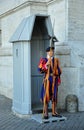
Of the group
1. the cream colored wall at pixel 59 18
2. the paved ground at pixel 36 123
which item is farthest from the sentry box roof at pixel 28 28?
the paved ground at pixel 36 123

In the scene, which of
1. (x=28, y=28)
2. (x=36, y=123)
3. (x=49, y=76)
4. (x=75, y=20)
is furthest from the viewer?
(x=75, y=20)

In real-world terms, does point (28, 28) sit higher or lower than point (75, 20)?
lower

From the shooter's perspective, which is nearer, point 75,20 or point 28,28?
point 28,28

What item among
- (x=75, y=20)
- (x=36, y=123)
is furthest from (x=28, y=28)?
(x=36, y=123)

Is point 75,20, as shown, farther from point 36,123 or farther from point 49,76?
point 36,123

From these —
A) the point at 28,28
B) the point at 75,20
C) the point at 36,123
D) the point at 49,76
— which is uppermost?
the point at 75,20

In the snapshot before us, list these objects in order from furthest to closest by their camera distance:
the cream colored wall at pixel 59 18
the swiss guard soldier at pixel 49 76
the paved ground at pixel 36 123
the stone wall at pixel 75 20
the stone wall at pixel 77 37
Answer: the cream colored wall at pixel 59 18 → the stone wall at pixel 75 20 → the stone wall at pixel 77 37 → the swiss guard soldier at pixel 49 76 → the paved ground at pixel 36 123

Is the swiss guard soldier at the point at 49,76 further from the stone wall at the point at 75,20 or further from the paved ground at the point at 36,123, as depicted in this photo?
the stone wall at the point at 75,20

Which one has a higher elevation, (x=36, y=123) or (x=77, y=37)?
(x=77, y=37)

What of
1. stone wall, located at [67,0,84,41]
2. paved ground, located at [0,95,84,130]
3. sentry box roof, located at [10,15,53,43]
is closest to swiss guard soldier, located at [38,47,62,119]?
paved ground, located at [0,95,84,130]

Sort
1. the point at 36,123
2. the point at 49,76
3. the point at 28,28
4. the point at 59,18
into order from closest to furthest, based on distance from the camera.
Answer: the point at 36,123 → the point at 49,76 → the point at 28,28 → the point at 59,18

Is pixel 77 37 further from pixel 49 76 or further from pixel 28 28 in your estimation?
pixel 49 76

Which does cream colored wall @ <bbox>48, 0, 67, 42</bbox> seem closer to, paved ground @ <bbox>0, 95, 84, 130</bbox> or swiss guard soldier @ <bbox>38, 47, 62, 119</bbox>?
swiss guard soldier @ <bbox>38, 47, 62, 119</bbox>

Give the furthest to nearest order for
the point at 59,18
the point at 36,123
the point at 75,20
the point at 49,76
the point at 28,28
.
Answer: the point at 59,18 < the point at 75,20 < the point at 28,28 < the point at 49,76 < the point at 36,123
